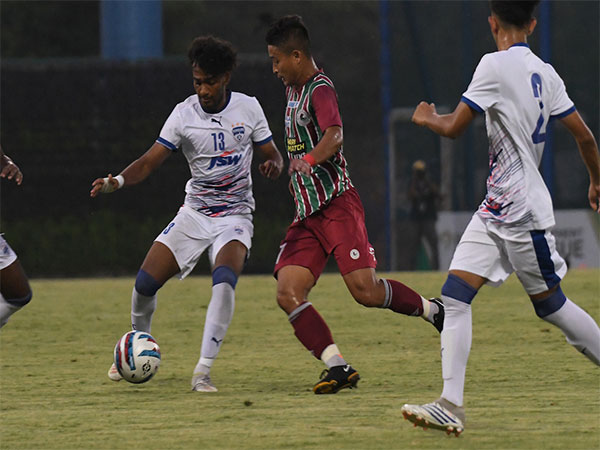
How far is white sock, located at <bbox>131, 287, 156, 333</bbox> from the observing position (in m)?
7.74

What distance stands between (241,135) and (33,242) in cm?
1084

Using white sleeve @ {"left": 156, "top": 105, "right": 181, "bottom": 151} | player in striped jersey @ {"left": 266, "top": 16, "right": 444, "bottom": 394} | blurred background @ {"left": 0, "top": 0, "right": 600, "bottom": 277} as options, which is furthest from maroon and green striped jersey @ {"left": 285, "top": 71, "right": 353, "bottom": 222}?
blurred background @ {"left": 0, "top": 0, "right": 600, "bottom": 277}

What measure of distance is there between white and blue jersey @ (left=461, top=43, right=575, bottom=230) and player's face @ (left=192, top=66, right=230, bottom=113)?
237 centimetres

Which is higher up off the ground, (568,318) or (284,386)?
(568,318)

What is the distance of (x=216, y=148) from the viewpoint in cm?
791

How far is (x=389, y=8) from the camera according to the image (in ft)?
60.8

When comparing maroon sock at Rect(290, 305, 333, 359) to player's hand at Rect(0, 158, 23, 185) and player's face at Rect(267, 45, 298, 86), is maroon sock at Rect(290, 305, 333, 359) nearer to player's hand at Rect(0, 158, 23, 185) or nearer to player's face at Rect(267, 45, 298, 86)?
player's face at Rect(267, 45, 298, 86)

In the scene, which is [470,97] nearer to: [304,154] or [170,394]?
[304,154]

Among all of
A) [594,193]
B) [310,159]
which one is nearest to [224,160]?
[310,159]

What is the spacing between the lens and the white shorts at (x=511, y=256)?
18.8 feet

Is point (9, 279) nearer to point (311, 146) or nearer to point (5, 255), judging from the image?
point (5, 255)

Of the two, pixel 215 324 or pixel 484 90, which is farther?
pixel 215 324

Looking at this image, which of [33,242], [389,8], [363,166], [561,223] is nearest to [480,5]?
→ [389,8]

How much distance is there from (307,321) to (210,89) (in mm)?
1701
